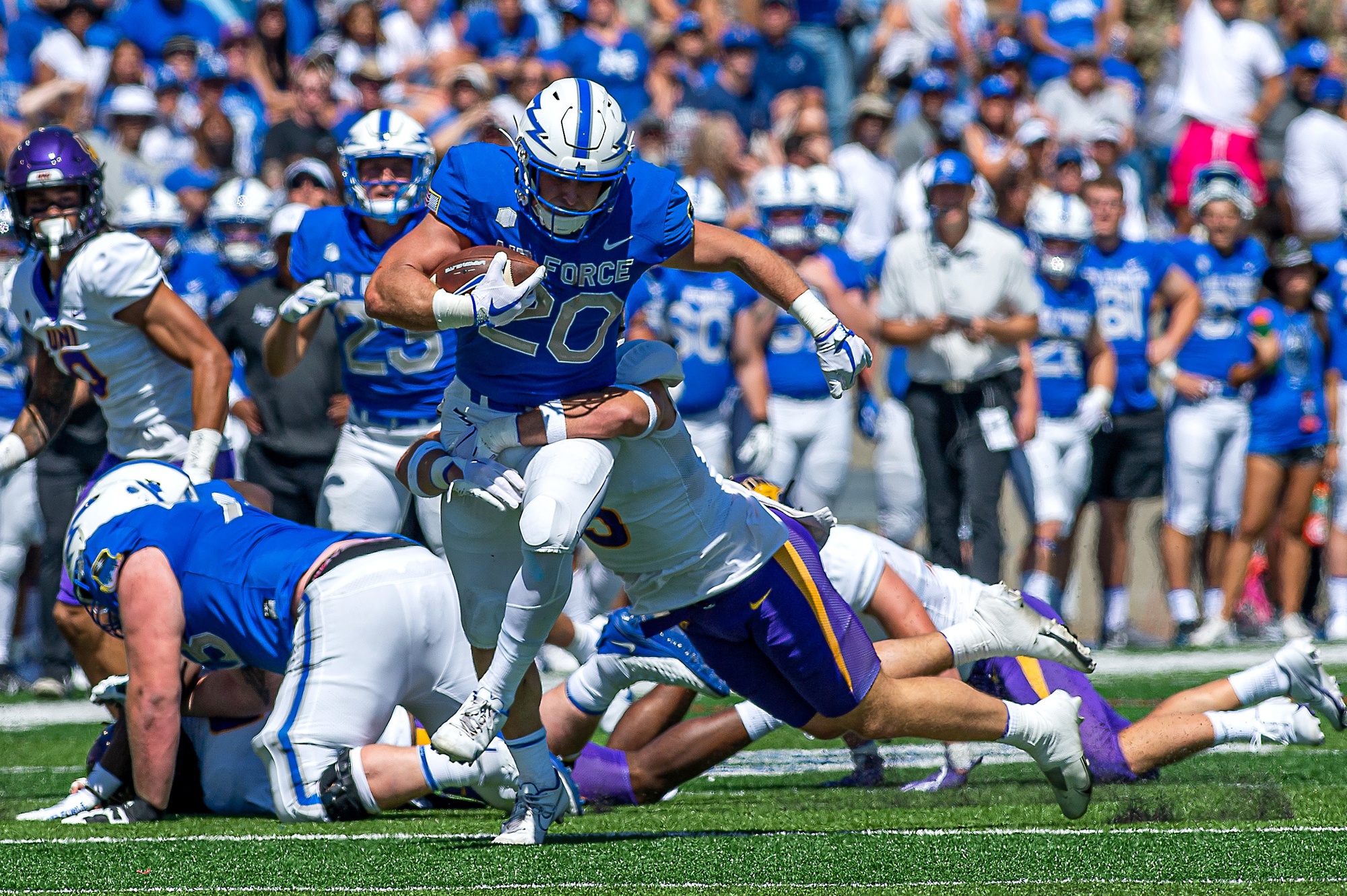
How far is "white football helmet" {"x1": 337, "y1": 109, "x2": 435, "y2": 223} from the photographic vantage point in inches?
241

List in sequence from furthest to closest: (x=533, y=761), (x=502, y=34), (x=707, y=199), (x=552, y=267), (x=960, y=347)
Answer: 1. (x=502, y=34)
2. (x=707, y=199)
3. (x=960, y=347)
4. (x=533, y=761)
5. (x=552, y=267)

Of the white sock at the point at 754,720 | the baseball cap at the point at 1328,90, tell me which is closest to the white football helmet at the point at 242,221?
the white sock at the point at 754,720

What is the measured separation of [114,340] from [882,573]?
2567 millimetres

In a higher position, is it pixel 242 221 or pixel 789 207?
pixel 242 221

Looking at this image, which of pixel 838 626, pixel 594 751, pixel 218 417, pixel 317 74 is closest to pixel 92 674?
pixel 218 417

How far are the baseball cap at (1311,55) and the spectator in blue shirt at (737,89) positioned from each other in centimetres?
321

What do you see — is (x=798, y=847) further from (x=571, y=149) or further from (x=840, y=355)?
(x=571, y=149)

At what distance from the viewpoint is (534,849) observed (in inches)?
162

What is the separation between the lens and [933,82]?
1030cm

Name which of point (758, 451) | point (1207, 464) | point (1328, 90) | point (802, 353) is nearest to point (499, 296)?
point (758, 451)

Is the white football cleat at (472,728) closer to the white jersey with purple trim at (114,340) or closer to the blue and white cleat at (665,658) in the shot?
the blue and white cleat at (665,658)

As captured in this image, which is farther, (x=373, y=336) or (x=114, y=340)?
(x=373, y=336)

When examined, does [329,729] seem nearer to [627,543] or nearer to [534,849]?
[534,849]

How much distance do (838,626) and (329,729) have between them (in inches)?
52.5
